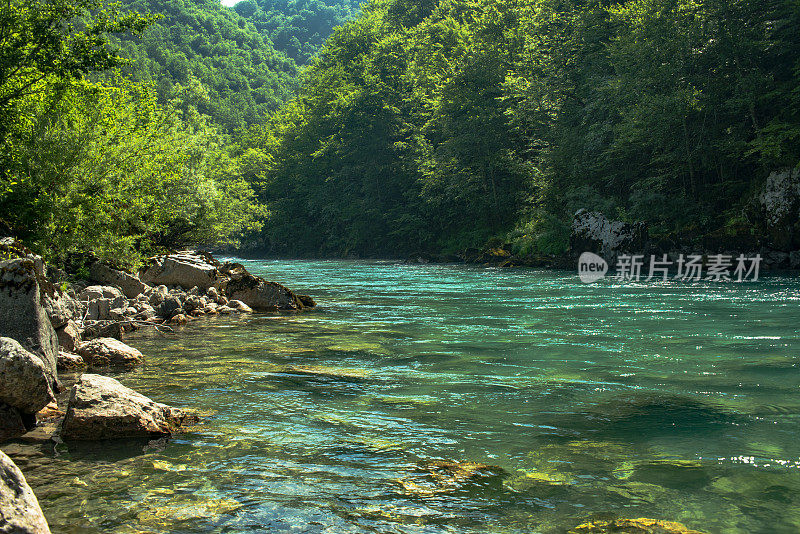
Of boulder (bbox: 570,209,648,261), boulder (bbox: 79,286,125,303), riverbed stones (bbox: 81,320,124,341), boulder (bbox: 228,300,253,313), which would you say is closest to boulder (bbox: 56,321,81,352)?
riverbed stones (bbox: 81,320,124,341)

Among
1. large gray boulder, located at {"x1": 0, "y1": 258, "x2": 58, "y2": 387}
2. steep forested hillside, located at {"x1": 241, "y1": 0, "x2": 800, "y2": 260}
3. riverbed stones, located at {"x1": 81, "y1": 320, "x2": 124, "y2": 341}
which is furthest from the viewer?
steep forested hillside, located at {"x1": 241, "y1": 0, "x2": 800, "y2": 260}

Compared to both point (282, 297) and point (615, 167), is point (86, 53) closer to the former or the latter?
point (282, 297)

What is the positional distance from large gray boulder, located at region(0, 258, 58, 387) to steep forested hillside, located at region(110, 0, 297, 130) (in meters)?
97.4

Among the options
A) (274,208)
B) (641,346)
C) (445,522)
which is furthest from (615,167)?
(274,208)

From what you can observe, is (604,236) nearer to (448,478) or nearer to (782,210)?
(782,210)

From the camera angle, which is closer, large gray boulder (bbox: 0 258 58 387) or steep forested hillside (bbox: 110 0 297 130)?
large gray boulder (bbox: 0 258 58 387)

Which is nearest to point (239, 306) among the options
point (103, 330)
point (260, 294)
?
point (260, 294)

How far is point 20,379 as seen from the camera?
19.4 ft

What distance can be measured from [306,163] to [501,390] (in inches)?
2361

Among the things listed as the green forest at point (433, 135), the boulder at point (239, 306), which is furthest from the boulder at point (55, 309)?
the boulder at point (239, 306)

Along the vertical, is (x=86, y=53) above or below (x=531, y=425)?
above

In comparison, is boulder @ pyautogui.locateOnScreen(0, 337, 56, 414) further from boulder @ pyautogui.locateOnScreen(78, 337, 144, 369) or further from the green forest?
the green forest

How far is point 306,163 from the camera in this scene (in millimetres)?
65312

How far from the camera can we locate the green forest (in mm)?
13344
